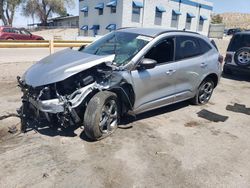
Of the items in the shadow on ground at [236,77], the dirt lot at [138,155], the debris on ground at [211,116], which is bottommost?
the dirt lot at [138,155]

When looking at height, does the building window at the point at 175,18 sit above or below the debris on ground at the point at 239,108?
above

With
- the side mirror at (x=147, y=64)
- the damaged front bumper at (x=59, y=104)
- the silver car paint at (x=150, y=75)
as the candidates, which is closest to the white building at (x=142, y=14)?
the silver car paint at (x=150, y=75)

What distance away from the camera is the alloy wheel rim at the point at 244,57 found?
907 cm

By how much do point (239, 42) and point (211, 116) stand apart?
5.00 m

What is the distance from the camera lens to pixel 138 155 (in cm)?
410

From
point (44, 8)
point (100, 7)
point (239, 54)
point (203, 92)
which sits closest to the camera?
point (203, 92)

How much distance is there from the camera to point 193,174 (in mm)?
3678

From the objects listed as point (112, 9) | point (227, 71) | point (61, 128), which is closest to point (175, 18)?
point (112, 9)

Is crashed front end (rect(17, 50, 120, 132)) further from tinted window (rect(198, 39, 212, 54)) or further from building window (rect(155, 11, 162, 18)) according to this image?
building window (rect(155, 11, 162, 18))

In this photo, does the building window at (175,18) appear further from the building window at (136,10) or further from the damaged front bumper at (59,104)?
the damaged front bumper at (59,104)

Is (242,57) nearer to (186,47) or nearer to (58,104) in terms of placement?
(186,47)

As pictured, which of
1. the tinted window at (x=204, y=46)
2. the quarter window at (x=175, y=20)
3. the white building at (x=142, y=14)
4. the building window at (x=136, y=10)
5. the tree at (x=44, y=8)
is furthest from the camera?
the tree at (x=44, y=8)

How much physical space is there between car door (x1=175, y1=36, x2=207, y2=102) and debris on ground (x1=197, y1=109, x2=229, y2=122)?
1.56ft

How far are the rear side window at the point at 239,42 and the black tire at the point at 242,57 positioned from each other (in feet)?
1.63
